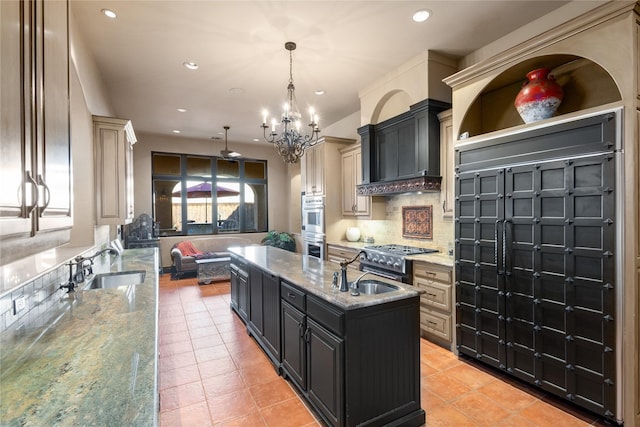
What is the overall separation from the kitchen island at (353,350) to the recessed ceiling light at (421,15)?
2.40 m

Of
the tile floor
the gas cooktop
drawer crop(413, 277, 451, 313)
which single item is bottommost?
the tile floor

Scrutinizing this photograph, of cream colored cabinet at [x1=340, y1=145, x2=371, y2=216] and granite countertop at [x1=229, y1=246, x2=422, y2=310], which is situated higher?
cream colored cabinet at [x1=340, y1=145, x2=371, y2=216]

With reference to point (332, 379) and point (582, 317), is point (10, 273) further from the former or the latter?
point (582, 317)

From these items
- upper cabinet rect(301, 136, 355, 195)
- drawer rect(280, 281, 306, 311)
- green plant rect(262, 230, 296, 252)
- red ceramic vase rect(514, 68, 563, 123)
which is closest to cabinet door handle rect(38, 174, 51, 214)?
drawer rect(280, 281, 306, 311)

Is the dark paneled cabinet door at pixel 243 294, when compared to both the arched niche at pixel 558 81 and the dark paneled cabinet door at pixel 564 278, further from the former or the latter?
the arched niche at pixel 558 81

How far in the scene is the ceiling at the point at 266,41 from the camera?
2732 mm

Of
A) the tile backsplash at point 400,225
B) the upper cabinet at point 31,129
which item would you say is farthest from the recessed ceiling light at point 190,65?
the tile backsplash at point 400,225

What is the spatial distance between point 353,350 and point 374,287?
58 cm

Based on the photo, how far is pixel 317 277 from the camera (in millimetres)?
2471

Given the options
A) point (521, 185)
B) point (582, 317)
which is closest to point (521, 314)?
point (582, 317)

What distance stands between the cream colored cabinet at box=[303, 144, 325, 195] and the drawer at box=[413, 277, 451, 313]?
102 inches

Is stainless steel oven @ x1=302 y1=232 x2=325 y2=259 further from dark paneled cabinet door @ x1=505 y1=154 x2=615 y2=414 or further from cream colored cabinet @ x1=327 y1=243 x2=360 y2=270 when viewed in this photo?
dark paneled cabinet door @ x1=505 y1=154 x2=615 y2=414

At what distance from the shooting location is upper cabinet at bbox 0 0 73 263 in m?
0.70

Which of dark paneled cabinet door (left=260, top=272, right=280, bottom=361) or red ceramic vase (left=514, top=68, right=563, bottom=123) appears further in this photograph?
dark paneled cabinet door (left=260, top=272, right=280, bottom=361)
